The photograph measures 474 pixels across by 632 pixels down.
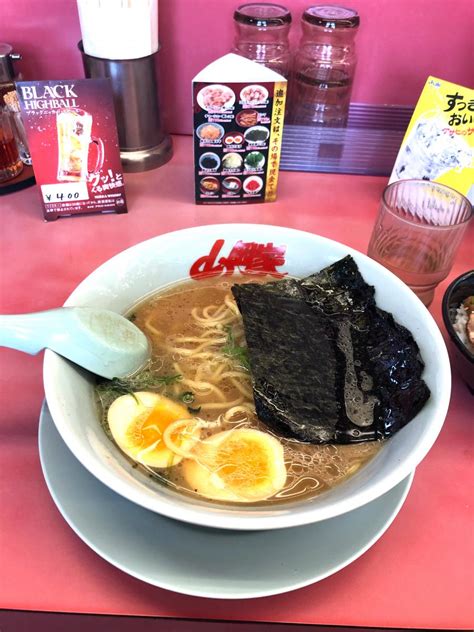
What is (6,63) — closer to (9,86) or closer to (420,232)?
(9,86)

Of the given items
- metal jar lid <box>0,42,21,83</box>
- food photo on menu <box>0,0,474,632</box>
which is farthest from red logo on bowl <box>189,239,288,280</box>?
metal jar lid <box>0,42,21,83</box>

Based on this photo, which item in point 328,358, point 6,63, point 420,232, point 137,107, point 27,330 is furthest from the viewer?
point 137,107

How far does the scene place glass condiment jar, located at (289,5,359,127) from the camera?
153 centimetres

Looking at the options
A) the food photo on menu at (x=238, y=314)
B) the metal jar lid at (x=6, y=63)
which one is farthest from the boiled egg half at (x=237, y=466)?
the metal jar lid at (x=6, y=63)

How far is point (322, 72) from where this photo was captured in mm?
1584

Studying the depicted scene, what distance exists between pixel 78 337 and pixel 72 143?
73 centimetres

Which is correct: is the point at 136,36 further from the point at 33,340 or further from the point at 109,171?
the point at 33,340

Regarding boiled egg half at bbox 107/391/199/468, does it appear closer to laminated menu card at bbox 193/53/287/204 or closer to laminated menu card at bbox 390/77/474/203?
laminated menu card at bbox 193/53/287/204

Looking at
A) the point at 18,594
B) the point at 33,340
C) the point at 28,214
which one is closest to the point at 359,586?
the point at 18,594

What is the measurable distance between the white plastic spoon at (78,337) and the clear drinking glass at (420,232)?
2.20ft

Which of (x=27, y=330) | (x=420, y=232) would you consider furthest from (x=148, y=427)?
(x=420, y=232)

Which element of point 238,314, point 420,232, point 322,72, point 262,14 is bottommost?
point 238,314

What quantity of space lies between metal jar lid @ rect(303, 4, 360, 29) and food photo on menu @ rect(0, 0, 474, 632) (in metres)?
0.01

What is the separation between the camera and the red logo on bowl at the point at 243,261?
3.90 ft
